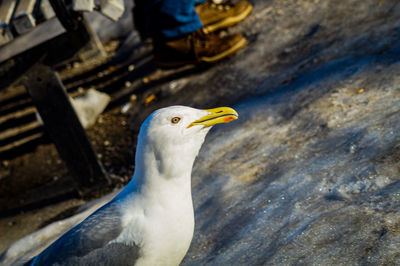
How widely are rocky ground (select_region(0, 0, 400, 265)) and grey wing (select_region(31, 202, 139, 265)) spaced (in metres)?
0.62

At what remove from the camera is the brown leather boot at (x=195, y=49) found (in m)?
4.81

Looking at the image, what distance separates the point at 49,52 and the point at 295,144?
216 cm

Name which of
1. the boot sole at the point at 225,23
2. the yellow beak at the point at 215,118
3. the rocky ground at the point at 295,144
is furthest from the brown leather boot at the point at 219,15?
the yellow beak at the point at 215,118

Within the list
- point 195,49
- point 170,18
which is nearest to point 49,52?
point 170,18

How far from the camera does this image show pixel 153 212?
2.03m

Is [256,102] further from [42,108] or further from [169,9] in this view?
[42,108]

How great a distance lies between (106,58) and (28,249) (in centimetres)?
395

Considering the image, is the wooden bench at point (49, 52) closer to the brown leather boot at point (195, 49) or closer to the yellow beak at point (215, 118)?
the brown leather boot at point (195, 49)

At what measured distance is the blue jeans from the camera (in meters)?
4.60

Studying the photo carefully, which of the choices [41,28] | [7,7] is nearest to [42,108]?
[41,28]

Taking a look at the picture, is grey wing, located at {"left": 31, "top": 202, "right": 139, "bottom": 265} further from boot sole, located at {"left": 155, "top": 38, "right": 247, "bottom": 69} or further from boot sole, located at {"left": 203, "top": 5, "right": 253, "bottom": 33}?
boot sole, located at {"left": 203, "top": 5, "right": 253, "bottom": 33}

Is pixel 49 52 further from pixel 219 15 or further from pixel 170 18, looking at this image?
pixel 219 15

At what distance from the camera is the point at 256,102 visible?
12.6 ft

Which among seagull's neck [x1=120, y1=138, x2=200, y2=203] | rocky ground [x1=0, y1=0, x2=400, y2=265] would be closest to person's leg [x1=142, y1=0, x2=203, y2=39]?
rocky ground [x1=0, y1=0, x2=400, y2=265]
